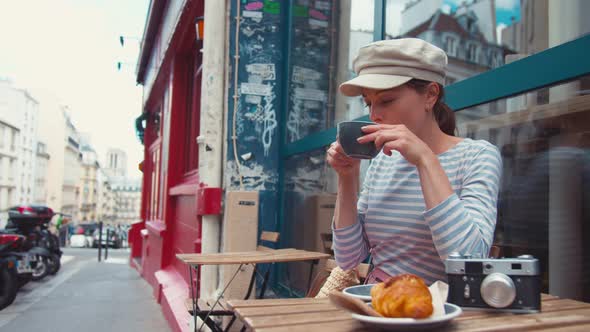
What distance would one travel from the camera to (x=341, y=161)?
4.81 ft

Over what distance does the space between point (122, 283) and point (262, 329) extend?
31.4 feet

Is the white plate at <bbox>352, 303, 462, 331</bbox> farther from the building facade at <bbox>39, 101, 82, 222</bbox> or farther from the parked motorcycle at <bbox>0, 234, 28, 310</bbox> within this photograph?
the building facade at <bbox>39, 101, 82, 222</bbox>

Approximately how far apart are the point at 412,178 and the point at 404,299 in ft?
2.21

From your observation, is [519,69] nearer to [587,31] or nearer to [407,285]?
[587,31]

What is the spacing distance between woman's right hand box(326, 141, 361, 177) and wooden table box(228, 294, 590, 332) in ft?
1.40

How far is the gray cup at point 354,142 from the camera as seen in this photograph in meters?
1.31

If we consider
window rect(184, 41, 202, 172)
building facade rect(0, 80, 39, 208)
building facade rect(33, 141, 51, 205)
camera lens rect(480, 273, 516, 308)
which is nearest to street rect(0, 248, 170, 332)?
window rect(184, 41, 202, 172)

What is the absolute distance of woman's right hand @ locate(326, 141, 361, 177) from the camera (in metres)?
1.45

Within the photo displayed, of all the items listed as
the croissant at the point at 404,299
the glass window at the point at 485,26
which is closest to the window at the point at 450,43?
the glass window at the point at 485,26

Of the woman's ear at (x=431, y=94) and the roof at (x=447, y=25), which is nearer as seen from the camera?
the woman's ear at (x=431, y=94)

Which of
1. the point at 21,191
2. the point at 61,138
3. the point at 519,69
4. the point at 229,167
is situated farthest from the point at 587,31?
the point at 61,138

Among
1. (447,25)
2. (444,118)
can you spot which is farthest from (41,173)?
(444,118)

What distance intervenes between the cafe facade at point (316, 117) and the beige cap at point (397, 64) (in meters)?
0.74

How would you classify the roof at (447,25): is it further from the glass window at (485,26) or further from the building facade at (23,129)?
the building facade at (23,129)
